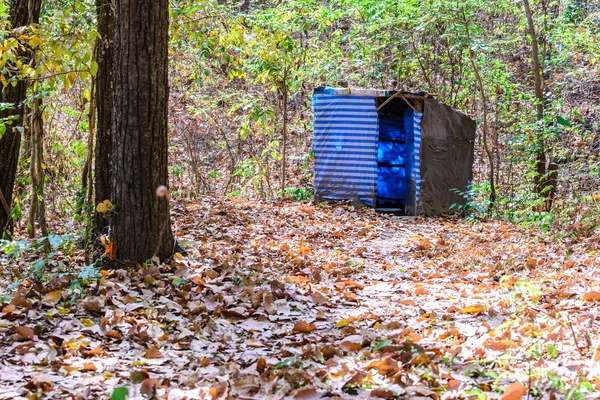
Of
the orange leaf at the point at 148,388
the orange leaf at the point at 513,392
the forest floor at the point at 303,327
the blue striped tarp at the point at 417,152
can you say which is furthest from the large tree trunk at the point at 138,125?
the blue striped tarp at the point at 417,152

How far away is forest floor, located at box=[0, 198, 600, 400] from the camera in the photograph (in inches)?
108

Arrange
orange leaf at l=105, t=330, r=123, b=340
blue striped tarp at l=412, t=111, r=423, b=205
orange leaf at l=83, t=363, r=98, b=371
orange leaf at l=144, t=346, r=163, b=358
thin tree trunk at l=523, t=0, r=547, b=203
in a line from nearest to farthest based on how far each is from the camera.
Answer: orange leaf at l=83, t=363, r=98, b=371
orange leaf at l=144, t=346, r=163, b=358
orange leaf at l=105, t=330, r=123, b=340
thin tree trunk at l=523, t=0, r=547, b=203
blue striped tarp at l=412, t=111, r=423, b=205

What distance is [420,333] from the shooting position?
11.8ft

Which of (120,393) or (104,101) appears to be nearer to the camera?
(120,393)

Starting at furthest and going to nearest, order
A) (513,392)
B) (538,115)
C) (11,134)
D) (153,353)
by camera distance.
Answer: (538,115)
(11,134)
(153,353)
(513,392)

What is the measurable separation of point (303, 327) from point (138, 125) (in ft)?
6.79

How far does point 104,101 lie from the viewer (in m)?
5.38

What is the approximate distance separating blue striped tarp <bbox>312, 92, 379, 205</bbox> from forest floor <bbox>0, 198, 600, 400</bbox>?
5.04 meters

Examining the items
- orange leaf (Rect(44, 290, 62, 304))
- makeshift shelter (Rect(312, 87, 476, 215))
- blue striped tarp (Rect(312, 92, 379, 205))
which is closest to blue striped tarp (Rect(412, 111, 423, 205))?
makeshift shelter (Rect(312, 87, 476, 215))

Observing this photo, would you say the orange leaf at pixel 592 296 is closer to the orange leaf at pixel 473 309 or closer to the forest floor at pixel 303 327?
the forest floor at pixel 303 327

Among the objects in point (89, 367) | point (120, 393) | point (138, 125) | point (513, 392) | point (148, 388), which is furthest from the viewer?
point (138, 125)

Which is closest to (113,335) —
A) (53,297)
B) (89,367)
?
(89,367)

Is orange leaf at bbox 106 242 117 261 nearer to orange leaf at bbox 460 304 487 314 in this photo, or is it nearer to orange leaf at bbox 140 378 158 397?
orange leaf at bbox 140 378 158 397

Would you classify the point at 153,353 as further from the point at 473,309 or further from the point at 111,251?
the point at 473,309
